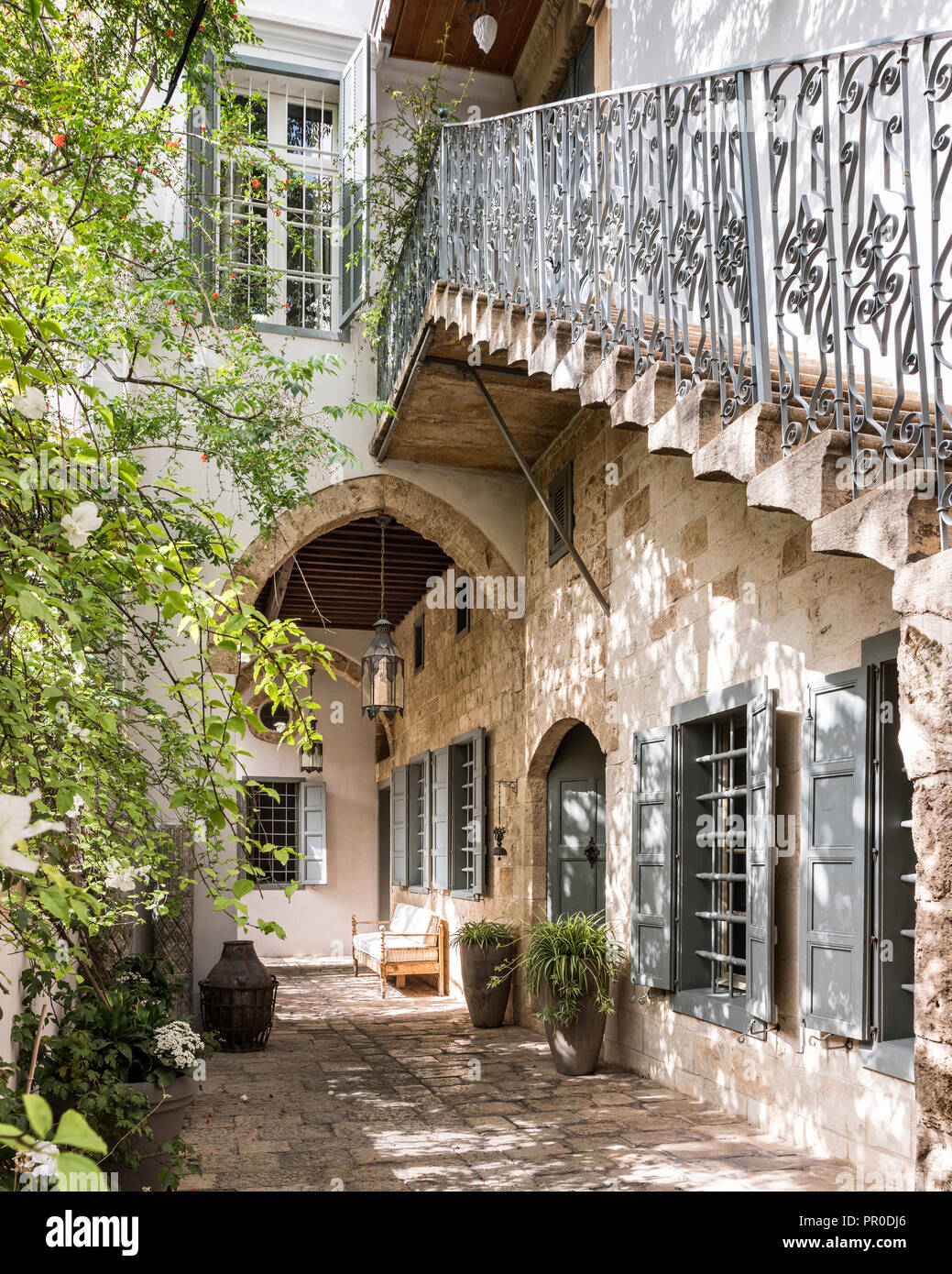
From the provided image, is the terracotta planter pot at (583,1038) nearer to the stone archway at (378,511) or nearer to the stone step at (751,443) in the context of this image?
the stone step at (751,443)

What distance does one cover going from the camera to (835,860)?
3.97 metres

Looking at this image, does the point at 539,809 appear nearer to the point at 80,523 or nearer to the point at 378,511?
the point at 378,511

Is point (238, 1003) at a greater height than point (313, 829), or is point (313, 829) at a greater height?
point (313, 829)

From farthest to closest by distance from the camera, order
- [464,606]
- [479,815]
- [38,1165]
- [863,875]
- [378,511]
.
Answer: [464,606] → [479,815] → [378,511] → [863,875] → [38,1165]

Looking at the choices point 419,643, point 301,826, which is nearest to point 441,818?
point 419,643

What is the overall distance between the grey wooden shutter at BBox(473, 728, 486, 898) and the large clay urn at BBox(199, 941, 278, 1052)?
87.6 inches

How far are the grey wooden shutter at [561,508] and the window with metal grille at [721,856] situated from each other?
2.23 meters

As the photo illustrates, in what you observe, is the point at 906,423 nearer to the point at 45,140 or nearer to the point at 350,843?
the point at 45,140

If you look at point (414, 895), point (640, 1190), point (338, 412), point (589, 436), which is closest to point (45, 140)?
point (338, 412)

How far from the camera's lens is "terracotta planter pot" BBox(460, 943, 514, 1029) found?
25.6 feet

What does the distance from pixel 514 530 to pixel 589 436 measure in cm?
154

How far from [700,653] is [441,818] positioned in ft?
17.7

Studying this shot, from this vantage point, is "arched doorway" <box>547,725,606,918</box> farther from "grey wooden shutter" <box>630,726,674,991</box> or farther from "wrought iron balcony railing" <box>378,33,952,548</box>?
"wrought iron balcony railing" <box>378,33,952,548</box>

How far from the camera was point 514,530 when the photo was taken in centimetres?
852
